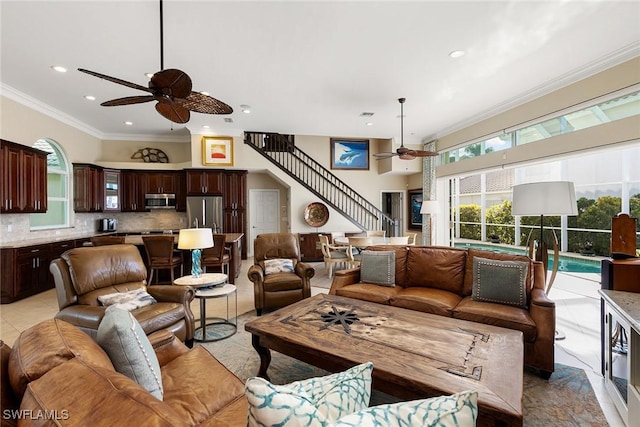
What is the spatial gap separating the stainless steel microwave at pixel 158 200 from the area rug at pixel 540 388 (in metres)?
5.64

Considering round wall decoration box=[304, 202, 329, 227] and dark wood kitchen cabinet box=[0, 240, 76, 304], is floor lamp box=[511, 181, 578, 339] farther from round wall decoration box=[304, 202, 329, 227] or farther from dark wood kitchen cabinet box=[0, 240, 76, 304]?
dark wood kitchen cabinet box=[0, 240, 76, 304]

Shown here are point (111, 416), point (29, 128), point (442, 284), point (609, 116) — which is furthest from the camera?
point (29, 128)

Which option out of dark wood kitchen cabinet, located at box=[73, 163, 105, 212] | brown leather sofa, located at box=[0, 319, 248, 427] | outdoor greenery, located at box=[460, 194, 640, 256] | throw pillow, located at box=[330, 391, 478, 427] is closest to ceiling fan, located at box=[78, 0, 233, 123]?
brown leather sofa, located at box=[0, 319, 248, 427]

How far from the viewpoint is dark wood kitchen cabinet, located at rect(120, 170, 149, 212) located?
24.4 ft

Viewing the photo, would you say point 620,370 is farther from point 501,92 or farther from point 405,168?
point 405,168

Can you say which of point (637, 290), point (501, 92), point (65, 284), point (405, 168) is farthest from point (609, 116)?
point (65, 284)

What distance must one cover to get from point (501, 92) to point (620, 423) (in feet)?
14.9

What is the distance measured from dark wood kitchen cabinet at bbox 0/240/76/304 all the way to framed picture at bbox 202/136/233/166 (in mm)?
3343

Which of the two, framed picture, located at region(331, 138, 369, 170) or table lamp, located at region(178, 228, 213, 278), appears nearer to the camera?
table lamp, located at region(178, 228, 213, 278)

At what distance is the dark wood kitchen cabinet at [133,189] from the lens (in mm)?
7428

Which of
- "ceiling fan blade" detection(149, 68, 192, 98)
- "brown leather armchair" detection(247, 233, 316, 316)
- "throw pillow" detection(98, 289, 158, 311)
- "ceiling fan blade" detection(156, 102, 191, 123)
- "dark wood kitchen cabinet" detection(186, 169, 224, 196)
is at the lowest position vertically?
"brown leather armchair" detection(247, 233, 316, 316)

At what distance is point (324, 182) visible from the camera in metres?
8.71

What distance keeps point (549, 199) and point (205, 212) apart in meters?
6.81

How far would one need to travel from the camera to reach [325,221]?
26.0ft
